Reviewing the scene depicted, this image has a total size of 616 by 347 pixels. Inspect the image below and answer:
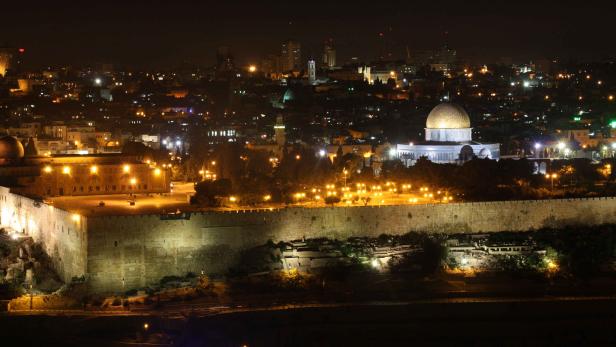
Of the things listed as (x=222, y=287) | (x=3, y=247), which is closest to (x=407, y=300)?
(x=222, y=287)

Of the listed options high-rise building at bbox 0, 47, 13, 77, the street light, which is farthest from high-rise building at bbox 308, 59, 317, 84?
the street light

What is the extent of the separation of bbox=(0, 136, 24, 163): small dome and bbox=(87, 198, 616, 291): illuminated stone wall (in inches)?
422

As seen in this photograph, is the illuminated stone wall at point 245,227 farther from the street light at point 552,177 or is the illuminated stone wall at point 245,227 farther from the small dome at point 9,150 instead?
the small dome at point 9,150

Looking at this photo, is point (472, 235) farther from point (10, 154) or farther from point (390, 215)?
point (10, 154)

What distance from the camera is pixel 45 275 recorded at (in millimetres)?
30797

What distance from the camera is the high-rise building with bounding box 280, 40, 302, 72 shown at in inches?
4168

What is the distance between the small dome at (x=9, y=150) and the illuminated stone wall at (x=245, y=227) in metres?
10.7

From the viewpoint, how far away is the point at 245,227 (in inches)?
1189

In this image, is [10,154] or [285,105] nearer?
[10,154]

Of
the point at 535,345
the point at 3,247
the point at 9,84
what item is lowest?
the point at 535,345

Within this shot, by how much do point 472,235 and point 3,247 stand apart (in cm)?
1165

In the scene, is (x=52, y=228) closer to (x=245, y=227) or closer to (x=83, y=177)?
(x=245, y=227)

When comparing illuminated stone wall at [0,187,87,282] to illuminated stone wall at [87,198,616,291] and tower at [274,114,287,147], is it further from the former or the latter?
tower at [274,114,287,147]

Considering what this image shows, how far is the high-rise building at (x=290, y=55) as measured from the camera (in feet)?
347
